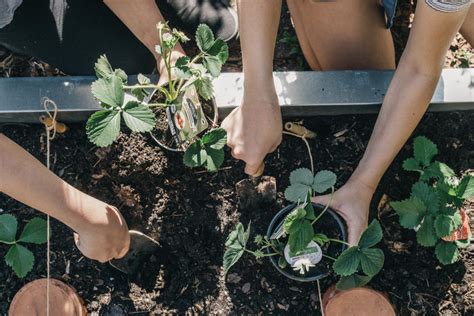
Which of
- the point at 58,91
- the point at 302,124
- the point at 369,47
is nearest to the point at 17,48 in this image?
the point at 58,91

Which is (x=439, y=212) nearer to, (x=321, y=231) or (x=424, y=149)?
(x=424, y=149)

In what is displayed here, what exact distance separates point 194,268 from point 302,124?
0.50 metres

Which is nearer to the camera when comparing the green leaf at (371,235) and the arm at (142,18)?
the green leaf at (371,235)

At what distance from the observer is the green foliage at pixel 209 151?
138cm

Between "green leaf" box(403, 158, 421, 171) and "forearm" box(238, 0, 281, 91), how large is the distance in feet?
1.30

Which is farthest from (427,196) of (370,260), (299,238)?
(299,238)

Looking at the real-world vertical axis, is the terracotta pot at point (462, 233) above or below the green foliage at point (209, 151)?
below

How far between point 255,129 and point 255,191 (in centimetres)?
27

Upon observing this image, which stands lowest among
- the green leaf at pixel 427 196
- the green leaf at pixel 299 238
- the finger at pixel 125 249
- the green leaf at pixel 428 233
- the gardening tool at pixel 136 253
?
the gardening tool at pixel 136 253

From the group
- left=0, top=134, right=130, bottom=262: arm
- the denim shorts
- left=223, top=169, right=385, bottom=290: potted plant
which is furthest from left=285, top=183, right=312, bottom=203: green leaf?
the denim shorts

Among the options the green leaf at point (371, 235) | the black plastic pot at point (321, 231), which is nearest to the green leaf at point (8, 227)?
the black plastic pot at point (321, 231)

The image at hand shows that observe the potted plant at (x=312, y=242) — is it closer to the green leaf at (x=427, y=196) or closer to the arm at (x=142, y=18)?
the green leaf at (x=427, y=196)

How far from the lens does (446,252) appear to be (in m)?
1.48

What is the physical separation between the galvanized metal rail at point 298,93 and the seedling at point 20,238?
31cm
